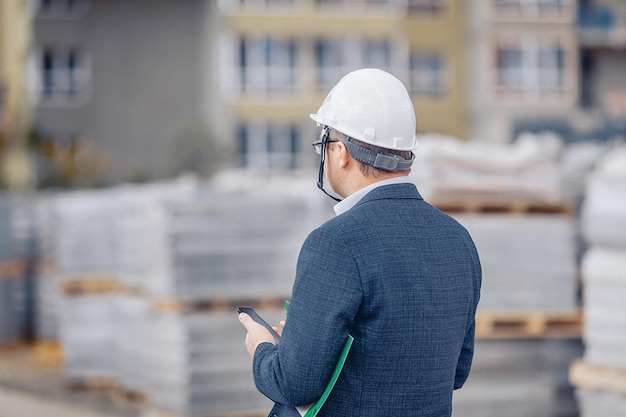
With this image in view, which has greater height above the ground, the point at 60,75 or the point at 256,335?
the point at 60,75

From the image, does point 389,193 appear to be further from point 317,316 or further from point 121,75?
point 121,75

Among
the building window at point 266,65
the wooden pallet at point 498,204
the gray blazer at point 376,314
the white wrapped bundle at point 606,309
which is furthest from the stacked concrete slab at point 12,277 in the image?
the building window at point 266,65

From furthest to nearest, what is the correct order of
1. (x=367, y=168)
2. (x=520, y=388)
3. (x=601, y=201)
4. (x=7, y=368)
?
(x=7, y=368)
(x=520, y=388)
(x=601, y=201)
(x=367, y=168)

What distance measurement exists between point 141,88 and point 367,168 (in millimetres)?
32516

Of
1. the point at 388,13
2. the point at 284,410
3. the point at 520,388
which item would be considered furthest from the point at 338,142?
the point at 388,13

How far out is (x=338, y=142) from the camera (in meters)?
2.88

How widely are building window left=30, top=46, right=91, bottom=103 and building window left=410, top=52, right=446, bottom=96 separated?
35.4ft

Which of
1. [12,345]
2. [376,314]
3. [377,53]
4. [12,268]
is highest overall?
[377,53]

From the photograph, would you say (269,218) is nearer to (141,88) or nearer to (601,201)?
(601,201)

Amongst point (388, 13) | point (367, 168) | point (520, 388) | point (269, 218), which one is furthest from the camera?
point (388, 13)

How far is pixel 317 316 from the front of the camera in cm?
264

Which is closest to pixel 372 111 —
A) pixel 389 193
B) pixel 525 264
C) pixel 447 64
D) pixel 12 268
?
pixel 389 193

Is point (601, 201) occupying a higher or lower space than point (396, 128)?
lower

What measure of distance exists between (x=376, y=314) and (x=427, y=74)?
3262 centimetres
